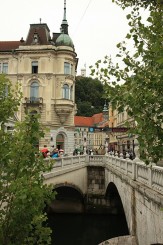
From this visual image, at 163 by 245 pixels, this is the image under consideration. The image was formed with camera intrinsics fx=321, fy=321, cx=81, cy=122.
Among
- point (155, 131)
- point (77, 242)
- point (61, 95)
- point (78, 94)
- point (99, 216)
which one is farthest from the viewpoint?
point (78, 94)

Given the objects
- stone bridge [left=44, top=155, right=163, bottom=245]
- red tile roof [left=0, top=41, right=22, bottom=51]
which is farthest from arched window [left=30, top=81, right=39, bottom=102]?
stone bridge [left=44, top=155, right=163, bottom=245]

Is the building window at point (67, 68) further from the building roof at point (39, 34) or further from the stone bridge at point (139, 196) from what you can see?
the stone bridge at point (139, 196)

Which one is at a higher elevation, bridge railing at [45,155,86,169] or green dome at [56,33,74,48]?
green dome at [56,33,74,48]

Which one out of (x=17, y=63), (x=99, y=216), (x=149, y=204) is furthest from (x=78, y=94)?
(x=149, y=204)

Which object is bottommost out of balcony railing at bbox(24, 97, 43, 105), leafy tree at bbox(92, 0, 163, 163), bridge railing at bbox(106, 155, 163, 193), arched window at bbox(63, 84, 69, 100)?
bridge railing at bbox(106, 155, 163, 193)

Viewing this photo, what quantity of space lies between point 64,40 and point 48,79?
234 inches

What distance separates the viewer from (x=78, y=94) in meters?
91.3

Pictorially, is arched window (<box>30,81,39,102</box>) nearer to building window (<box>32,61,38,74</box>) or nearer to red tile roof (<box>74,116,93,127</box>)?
building window (<box>32,61,38,74</box>)

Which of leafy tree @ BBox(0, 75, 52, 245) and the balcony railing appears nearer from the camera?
leafy tree @ BBox(0, 75, 52, 245)

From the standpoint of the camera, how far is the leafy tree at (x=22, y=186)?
536 cm

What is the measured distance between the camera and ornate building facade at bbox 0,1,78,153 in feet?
138

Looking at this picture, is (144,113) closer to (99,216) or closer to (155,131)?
(155,131)

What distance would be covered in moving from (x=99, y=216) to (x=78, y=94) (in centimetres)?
6525

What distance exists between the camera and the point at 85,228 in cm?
2406
